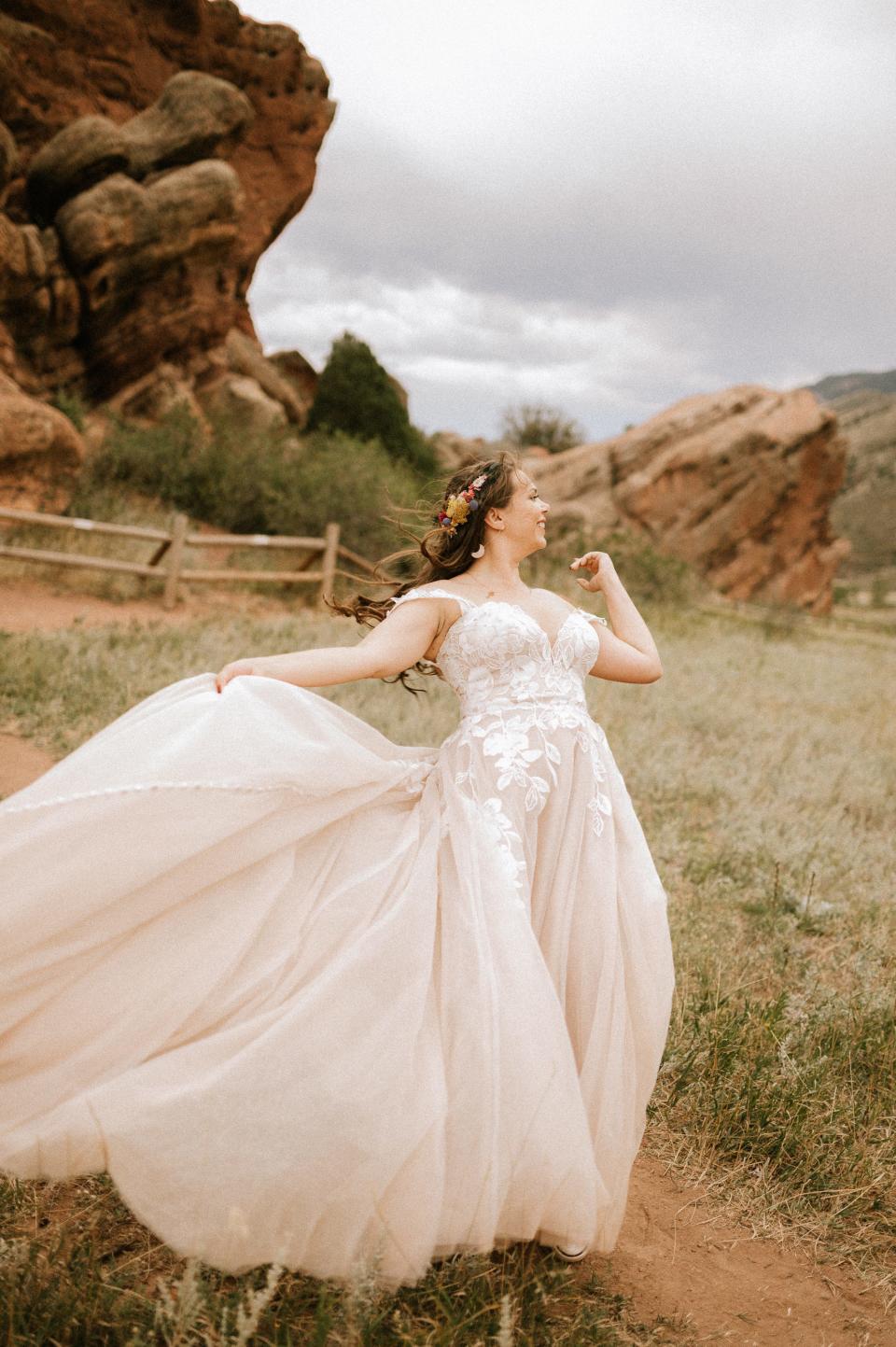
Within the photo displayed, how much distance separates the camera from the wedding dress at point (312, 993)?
1.93 meters

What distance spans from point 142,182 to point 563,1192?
1962 centimetres

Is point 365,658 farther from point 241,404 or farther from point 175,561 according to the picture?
point 241,404

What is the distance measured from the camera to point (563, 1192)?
2.12 m

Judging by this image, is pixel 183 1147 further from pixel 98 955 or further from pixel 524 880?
pixel 524 880

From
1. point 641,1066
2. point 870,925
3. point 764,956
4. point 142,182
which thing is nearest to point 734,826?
point 870,925

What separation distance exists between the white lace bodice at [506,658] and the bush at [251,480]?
1266 centimetres

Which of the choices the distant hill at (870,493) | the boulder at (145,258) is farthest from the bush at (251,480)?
the distant hill at (870,493)

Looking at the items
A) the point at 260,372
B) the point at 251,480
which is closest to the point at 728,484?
the point at 260,372

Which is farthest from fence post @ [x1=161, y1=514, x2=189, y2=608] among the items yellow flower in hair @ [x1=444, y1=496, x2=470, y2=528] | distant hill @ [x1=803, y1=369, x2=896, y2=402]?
distant hill @ [x1=803, y1=369, x2=896, y2=402]

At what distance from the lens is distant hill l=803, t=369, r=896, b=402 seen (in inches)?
6240

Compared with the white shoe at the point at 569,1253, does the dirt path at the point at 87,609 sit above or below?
above

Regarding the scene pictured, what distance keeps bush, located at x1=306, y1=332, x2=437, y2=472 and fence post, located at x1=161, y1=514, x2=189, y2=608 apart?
12.4 metres

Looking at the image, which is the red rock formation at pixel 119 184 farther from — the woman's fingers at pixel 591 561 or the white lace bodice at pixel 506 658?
the white lace bodice at pixel 506 658

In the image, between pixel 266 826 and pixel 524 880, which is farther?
pixel 524 880
